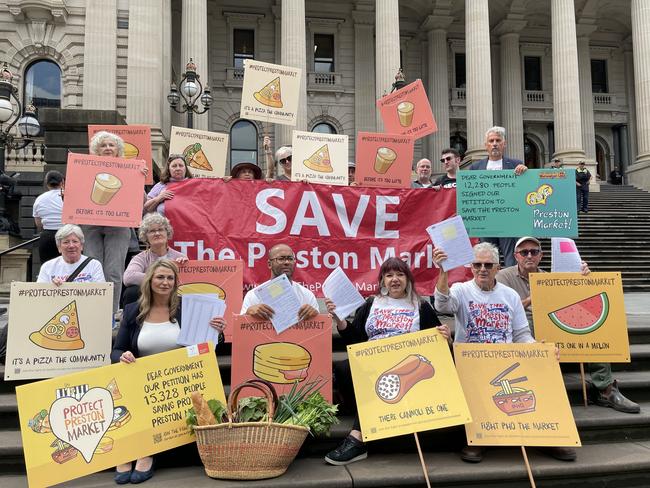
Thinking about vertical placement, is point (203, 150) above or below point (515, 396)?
above

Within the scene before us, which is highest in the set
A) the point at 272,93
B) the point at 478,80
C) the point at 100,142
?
the point at 478,80

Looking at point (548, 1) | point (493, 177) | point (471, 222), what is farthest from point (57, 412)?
point (548, 1)

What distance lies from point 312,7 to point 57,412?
29425 millimetres

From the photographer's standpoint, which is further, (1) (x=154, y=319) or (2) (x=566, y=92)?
(2) (x=566, y=92)

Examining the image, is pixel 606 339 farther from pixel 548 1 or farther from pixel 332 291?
pixel 548 1

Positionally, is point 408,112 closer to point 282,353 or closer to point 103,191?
point 103,191

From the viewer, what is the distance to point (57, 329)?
428cm

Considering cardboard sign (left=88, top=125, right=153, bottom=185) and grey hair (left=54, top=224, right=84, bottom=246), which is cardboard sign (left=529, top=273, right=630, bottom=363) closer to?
grey hair (left=54, top=224, right=84, bottom=246)

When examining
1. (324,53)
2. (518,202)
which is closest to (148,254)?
(518,202)

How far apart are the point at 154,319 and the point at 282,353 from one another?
106cm

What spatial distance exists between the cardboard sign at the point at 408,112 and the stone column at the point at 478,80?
54.0 feet

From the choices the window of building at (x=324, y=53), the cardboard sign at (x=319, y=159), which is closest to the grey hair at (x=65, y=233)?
the cardboard sign at (x=319, y=159)

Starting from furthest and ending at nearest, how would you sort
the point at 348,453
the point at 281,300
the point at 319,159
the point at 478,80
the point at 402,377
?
the point at 478,80 < the point at 319,159 < the point at 281,300 < the point at 402,377 < the point at 348,453

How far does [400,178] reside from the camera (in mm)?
6879
